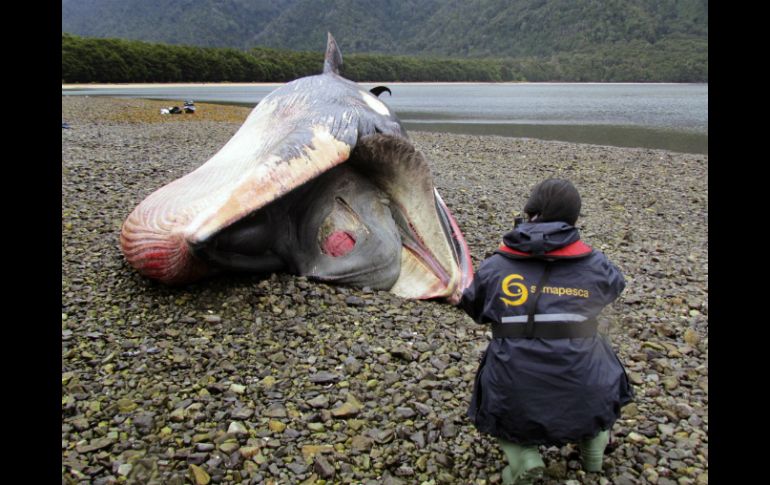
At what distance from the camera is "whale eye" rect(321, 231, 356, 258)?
5.23 m

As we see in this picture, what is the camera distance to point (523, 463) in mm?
2660

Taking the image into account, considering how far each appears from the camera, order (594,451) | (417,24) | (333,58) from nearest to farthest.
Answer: (594,451), (333,58), (417,24)

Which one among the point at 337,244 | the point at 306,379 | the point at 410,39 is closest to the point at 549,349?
the point at 306,379

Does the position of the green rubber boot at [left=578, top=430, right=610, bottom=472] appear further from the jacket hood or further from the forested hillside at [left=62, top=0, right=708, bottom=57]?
the forested hillside at [left=62, top=0, right=708, bottom=57]

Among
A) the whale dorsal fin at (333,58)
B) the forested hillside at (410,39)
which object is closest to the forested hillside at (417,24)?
the forested hillside at (410,39)

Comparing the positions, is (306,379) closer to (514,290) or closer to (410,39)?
(514,290)

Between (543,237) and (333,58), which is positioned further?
(333,58)

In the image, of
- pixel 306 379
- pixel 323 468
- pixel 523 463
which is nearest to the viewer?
pixel 523 463

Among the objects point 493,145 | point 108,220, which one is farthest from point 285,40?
point 108,220

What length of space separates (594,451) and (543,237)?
3.66 feet

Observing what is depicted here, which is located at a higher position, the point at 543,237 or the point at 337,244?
the point at 543,237

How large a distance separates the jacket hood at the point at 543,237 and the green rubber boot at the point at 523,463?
2.93ft

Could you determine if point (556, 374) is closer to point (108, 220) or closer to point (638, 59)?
point (108, 220)

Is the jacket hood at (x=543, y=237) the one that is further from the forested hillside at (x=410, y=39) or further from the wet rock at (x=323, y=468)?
the forested hillside at (x=410, y=39)
